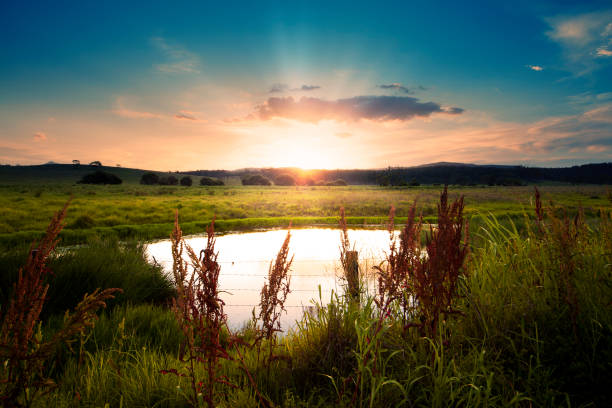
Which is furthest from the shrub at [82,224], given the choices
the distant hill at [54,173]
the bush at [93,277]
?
the distant hill at [54,173]

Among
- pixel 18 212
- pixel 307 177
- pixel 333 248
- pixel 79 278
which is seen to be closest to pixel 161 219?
pixel 18 212

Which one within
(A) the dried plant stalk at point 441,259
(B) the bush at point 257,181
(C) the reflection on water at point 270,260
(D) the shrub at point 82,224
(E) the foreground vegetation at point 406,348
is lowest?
(C) the reflection on water at point 270,260

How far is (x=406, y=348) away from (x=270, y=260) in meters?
3.52

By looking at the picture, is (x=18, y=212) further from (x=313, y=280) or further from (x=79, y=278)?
(x=313, y=280)

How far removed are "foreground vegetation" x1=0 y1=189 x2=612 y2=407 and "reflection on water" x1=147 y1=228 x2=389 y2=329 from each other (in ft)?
2.52

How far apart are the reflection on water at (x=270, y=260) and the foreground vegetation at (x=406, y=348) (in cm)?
77

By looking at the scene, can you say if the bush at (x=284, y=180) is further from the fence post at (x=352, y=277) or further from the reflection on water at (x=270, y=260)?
the fence post at (x=352, y=277)

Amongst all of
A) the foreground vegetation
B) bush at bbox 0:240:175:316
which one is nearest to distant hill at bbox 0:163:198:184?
bush at bbox 0:240:175:316

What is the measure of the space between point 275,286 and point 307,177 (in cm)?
13808

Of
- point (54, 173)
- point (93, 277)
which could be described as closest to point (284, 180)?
point (54, 173)

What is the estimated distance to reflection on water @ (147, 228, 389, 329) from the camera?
5809 millimetres

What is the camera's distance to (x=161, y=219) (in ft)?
63.4

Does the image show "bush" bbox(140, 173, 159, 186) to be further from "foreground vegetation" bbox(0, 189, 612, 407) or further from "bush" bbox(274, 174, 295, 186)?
"foreground vegetation" bbox(0, 189, 612, 407)

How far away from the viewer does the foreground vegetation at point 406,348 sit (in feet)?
7.27
